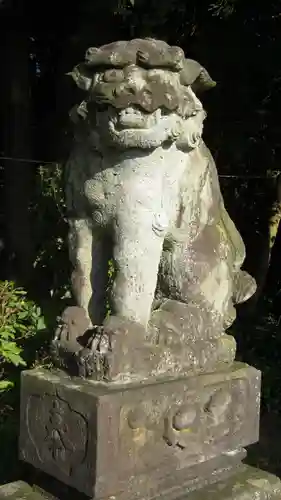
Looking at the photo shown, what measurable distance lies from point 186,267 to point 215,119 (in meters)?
2.47

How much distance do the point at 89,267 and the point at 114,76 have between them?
0.61m

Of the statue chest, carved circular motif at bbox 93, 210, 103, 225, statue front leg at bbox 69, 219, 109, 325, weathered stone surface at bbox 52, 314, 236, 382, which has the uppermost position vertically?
the statue chest

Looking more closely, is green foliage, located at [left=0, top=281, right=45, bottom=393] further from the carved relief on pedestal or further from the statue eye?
the statue eye

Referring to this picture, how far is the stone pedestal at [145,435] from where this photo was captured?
192cm

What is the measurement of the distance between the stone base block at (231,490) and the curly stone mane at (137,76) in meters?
1.15

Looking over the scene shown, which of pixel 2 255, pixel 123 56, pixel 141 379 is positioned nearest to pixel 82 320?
pixel 141 379

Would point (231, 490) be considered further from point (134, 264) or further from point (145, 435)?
point (134, 264)

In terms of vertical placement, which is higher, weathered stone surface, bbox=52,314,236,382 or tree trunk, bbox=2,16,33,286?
tree trunk, bbox=2,16,33,286

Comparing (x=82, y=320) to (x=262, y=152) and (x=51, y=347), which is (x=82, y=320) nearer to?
(x=51, y=347)

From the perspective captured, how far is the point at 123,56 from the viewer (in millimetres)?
1922

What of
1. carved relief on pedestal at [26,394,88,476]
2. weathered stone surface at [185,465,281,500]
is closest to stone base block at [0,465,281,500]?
weathered stone surface at [185,465,281,500]

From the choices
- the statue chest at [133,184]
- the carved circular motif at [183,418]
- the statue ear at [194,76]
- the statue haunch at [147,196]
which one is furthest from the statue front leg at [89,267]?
the statue ear at [194,76]

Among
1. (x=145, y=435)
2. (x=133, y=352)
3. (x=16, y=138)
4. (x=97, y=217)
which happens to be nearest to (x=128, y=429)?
(x=145, y=435)

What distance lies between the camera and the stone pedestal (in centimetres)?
192
